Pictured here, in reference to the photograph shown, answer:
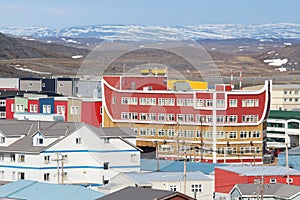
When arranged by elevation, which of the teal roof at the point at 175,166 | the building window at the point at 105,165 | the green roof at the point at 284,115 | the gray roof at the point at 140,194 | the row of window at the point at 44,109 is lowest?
the green roof at the point at 284,115

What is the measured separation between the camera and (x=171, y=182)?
18.3 m

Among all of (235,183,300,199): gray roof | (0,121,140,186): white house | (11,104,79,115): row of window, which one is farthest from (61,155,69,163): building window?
(11,104,79,115): row of window

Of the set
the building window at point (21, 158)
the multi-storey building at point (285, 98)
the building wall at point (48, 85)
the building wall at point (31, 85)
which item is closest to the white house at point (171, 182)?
the building window at point (21, 158)

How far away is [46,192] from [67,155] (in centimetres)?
434

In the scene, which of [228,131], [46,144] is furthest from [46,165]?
[228,131]

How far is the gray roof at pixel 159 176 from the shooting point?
1791cm

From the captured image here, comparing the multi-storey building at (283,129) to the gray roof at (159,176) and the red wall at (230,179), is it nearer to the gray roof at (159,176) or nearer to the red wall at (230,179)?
the gray roof at (159,176)

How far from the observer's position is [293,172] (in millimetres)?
18875

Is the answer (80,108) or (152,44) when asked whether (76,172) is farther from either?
(152,44)

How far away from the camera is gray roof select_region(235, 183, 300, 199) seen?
15.9m

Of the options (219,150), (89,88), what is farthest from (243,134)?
(89,88)

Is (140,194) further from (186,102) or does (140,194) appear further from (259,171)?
(186,102)

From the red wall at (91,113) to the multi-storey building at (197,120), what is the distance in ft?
0.75

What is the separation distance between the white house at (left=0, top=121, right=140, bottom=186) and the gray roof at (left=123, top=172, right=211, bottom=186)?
1.03 meters
